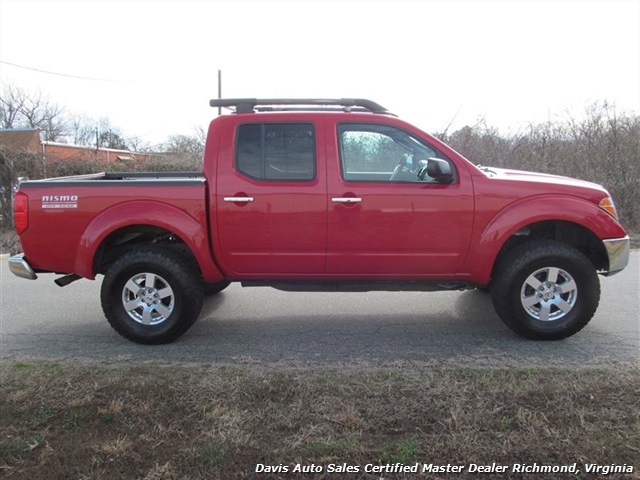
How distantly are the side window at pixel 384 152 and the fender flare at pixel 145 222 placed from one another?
4.75ft

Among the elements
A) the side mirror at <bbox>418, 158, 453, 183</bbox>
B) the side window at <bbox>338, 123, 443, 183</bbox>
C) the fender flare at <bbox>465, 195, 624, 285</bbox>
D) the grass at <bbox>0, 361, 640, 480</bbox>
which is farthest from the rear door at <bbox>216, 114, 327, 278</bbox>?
the fender flare at <bbox>465, 195, 624, 285</bbox>

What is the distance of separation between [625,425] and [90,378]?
368cm

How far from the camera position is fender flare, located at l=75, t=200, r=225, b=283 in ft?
14.0

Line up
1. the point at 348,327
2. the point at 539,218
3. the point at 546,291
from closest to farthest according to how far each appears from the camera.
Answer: the point at 539,218 < the point at 546,291 < the point at 348,327

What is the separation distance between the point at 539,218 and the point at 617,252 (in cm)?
81

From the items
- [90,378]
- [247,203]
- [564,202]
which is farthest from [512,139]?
[90,378]

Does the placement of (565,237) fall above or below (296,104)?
below

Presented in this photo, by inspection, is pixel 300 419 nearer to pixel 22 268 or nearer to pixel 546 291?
pixel 546 291

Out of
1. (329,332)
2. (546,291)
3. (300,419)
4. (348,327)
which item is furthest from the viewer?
(348,327)

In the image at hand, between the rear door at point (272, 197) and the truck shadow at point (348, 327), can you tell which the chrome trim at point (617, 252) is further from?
the rear door at point (272, 197)

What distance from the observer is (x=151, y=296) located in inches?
173

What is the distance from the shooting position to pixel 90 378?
361 cm

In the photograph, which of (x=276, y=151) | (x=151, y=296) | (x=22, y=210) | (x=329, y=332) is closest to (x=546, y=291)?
(x=329, y=332)

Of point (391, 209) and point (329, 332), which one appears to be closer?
point (391, 209)
